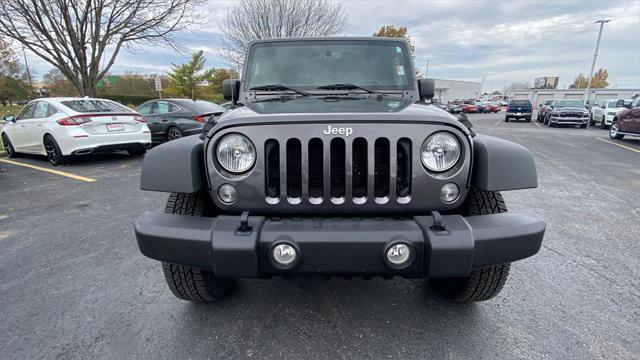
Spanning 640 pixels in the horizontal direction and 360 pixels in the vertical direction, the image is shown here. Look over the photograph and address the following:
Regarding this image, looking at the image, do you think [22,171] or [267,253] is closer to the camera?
[267,253]

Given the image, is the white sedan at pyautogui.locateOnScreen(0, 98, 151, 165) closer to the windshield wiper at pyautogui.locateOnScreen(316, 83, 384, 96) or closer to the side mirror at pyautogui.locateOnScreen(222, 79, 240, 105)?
the side mirror at pyautogui.locateOnScreen(222, 79, 240, 105)

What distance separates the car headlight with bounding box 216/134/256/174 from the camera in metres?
1.77

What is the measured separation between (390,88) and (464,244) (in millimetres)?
1635

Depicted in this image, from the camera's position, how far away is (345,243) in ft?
5.07

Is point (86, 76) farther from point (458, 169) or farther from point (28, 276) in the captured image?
point (458, 169)

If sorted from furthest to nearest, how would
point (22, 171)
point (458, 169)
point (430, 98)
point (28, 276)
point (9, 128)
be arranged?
point (9, 128)
point (22, 171)
point (430, 98)
point (28, 276)
point (458, 169)

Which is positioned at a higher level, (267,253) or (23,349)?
(267,253)

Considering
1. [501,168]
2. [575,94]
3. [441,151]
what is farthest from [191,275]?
[575,94]

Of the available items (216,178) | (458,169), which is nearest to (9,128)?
(216,178)

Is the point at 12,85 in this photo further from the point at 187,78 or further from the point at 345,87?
the point at 345,87

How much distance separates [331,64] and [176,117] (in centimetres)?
666

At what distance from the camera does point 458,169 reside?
1765 mm

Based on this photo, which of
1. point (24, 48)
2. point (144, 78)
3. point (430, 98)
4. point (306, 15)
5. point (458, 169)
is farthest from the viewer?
point (144, 78)

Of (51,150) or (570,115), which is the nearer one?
(51,150)
